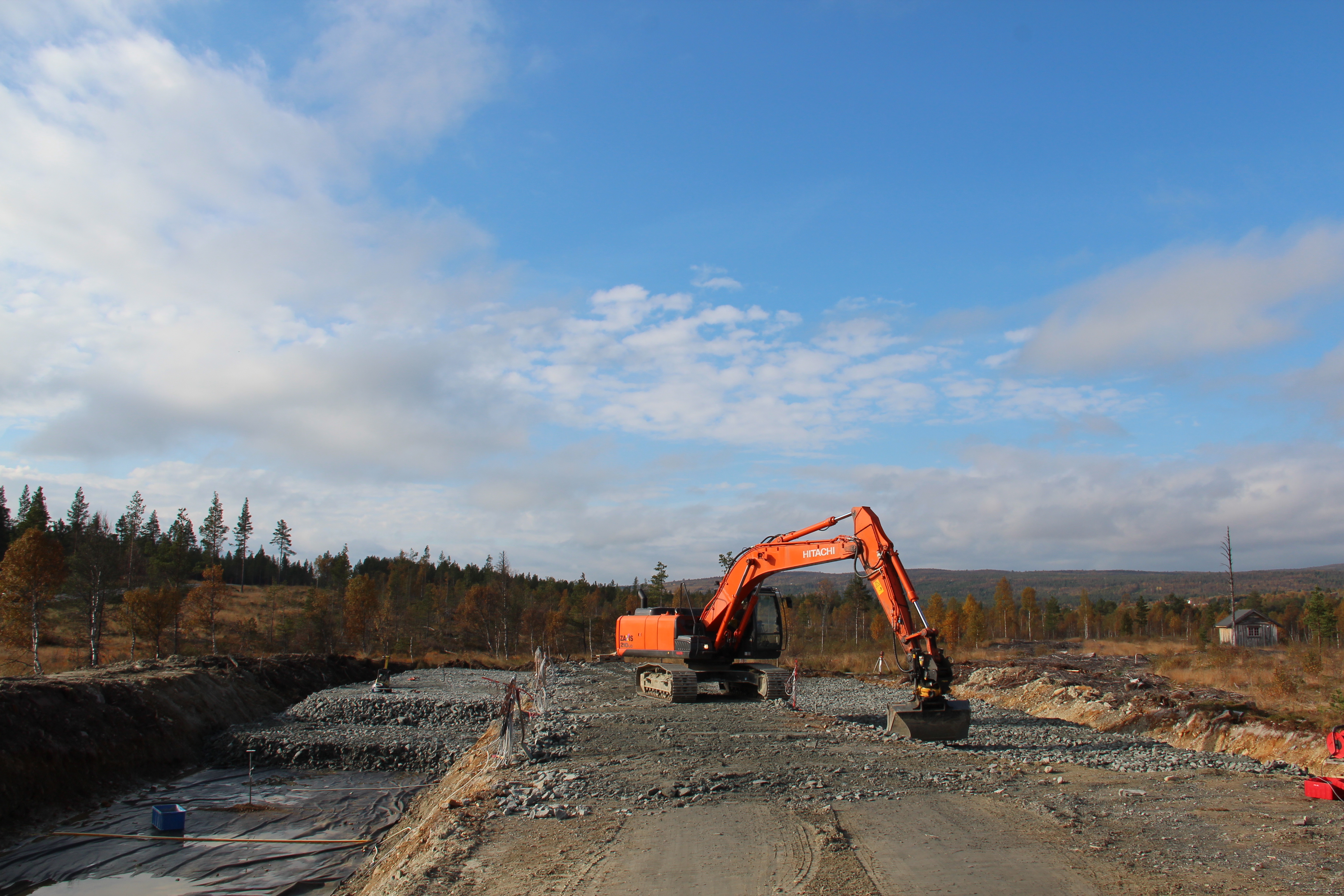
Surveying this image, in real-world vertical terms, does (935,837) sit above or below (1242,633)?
above

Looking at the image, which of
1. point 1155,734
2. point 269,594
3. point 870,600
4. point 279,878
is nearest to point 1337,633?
point 870,600

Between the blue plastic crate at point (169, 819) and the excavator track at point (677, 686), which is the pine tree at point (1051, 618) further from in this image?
the blue plastic crate at point (169, 819)

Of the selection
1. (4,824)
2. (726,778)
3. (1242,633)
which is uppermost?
(726,778)

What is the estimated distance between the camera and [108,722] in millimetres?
18234

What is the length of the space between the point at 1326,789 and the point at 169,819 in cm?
1814

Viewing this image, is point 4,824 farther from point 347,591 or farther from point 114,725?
point 347,591

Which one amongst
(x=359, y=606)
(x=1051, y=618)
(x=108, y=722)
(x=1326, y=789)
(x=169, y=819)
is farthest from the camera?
(x=1051, y=618)

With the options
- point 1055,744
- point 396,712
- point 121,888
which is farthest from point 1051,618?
point 121,888

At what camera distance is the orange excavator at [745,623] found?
14.8m

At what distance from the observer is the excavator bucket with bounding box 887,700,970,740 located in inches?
506

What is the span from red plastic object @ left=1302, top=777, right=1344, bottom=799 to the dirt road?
35 centimetres

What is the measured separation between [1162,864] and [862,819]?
313cm

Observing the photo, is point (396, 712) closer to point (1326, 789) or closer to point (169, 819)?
point (169, 819)

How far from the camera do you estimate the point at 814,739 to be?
15555 mm
